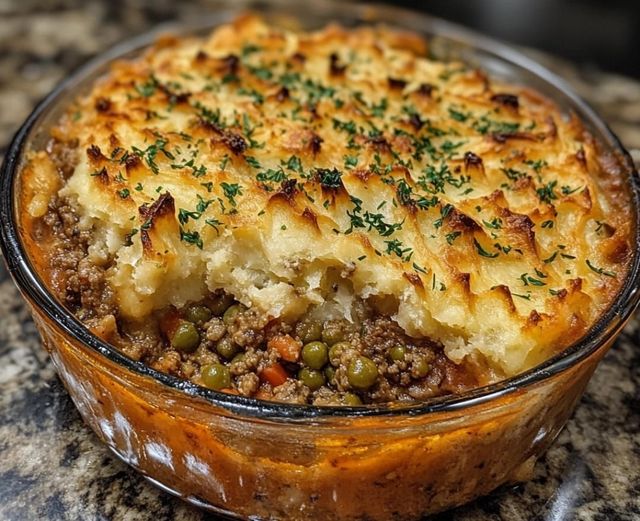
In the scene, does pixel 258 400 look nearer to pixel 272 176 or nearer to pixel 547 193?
pixel 272 176

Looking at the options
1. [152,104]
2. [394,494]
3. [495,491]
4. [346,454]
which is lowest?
[495,491]

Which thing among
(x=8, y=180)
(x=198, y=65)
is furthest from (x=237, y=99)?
(x=8, y=180)

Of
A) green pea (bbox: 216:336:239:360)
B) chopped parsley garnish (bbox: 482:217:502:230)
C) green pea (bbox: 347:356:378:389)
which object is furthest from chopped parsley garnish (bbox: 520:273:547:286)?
green pea (bbox: 216:336:239:360)

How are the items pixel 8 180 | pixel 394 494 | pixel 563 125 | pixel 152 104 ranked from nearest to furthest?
pixel 394 494, pixel 8 180, pixel 152 104, pixel 563 125

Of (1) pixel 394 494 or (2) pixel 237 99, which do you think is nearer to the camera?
(1) pixel 394 494

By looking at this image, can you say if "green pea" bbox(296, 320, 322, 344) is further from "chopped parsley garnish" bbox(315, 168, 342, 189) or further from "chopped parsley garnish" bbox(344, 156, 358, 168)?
"chopped parsley garnish" bbox(344, 156, 358, 168)

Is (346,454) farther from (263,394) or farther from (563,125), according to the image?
(563,125)

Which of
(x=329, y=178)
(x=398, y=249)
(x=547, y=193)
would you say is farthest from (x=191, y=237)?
(x=547, y=193)

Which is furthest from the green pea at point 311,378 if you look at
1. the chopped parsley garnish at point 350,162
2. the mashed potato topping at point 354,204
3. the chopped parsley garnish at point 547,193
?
the chopped parsley garnish at point 547,193
